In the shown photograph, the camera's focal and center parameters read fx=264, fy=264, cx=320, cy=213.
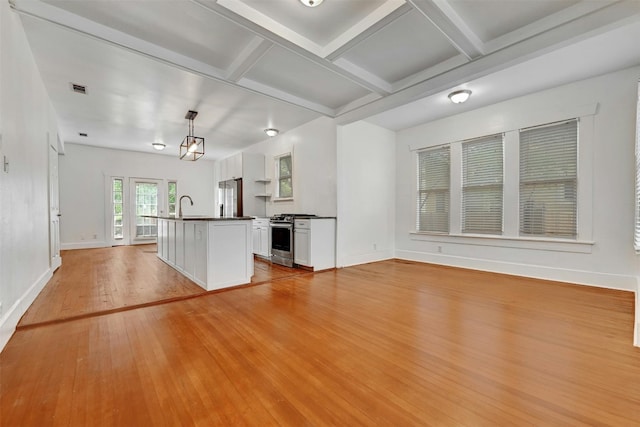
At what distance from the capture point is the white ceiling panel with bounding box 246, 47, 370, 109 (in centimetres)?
326

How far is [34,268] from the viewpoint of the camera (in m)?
3.13

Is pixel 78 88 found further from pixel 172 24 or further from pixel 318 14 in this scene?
pixel 318 14

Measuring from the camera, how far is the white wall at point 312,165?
511cm

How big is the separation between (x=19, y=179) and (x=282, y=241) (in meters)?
3.62

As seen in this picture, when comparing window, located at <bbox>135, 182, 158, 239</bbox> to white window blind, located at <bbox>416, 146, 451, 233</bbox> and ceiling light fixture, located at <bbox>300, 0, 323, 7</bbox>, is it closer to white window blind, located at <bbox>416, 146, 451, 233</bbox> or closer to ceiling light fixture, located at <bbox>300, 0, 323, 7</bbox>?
white window blind, located at <bbox>416, 146, 451, 233</bbox>

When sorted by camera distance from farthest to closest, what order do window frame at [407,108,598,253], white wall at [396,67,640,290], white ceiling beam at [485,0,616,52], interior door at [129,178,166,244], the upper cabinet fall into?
interior door at [129,178,166,244]
the upper cabinet
window frame at [407,108,598,253]
white wall at [396,67,640,290]
white ceiling beam at [485,0,616,52]

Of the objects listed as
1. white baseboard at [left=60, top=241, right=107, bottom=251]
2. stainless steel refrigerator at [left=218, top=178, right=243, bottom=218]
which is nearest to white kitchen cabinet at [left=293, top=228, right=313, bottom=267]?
stainless steel refrigerator at [left=218, top=178, right=243, bottom=218]

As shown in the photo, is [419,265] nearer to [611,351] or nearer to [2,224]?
[611,351]

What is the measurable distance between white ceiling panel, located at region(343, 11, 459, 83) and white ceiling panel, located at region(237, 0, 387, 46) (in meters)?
0.35

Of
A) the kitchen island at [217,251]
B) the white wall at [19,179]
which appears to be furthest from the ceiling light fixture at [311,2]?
the kitchen island at [217,251]

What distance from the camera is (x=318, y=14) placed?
251cm

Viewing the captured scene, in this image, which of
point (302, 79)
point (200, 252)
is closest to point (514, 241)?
point (302, 79)

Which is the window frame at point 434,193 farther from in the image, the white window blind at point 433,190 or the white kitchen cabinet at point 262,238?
the white kitchen cabinet at point 262,238

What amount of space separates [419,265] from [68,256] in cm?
787
